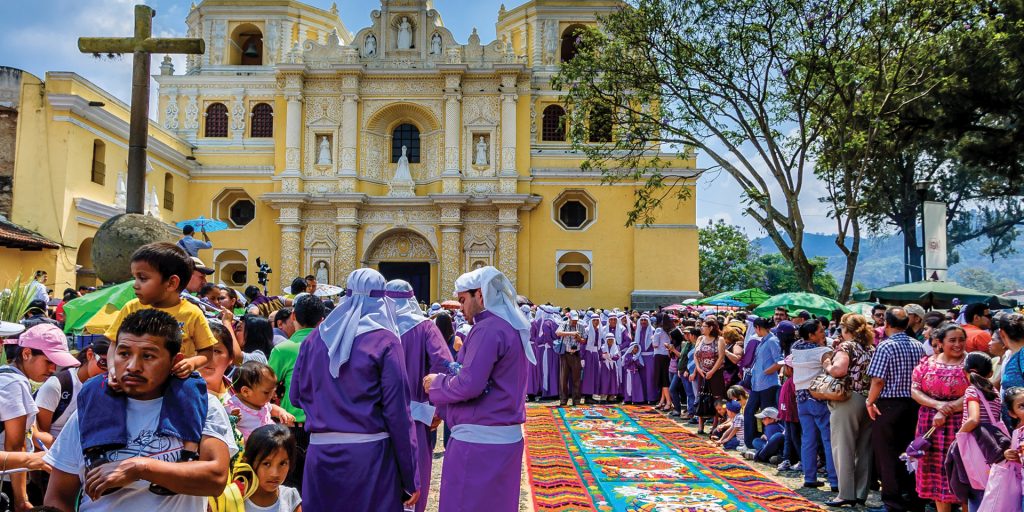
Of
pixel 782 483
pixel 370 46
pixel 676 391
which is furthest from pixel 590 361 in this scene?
pixel 370 46

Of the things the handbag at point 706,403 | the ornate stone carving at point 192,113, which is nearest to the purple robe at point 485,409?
the handbag at point 706,403

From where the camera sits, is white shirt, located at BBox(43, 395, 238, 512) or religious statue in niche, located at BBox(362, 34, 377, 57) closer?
white shirt, located at BBox(43, 395, 238, 512)

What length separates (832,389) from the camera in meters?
7.22

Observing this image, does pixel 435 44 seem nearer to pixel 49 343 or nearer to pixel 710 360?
pixel 710 360

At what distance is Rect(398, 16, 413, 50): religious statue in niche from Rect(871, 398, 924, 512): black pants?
23422 millimetres

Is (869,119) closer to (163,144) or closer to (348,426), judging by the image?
(348,426)

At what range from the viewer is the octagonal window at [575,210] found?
89.6 ft

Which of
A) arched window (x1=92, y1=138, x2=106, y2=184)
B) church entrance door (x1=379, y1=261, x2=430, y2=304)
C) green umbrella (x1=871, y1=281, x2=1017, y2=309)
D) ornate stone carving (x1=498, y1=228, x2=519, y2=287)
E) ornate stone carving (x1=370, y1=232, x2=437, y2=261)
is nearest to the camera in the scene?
green umbrella (x1=871, y1=281, x2=1017, y2=309)

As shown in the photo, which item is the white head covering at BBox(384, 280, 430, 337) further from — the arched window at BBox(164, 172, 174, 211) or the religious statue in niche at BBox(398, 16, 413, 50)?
the religious statue in niche at BBox(398, 16, 413, 50)

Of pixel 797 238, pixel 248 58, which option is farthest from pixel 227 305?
pixel 248 58

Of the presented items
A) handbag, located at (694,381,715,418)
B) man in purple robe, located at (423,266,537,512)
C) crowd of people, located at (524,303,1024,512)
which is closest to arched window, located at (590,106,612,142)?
crowd of people, located at (524,303,1024,512)

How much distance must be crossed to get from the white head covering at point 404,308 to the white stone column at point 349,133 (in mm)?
21545

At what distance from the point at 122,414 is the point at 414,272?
2492 cm

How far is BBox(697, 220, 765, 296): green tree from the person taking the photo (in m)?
46.5
